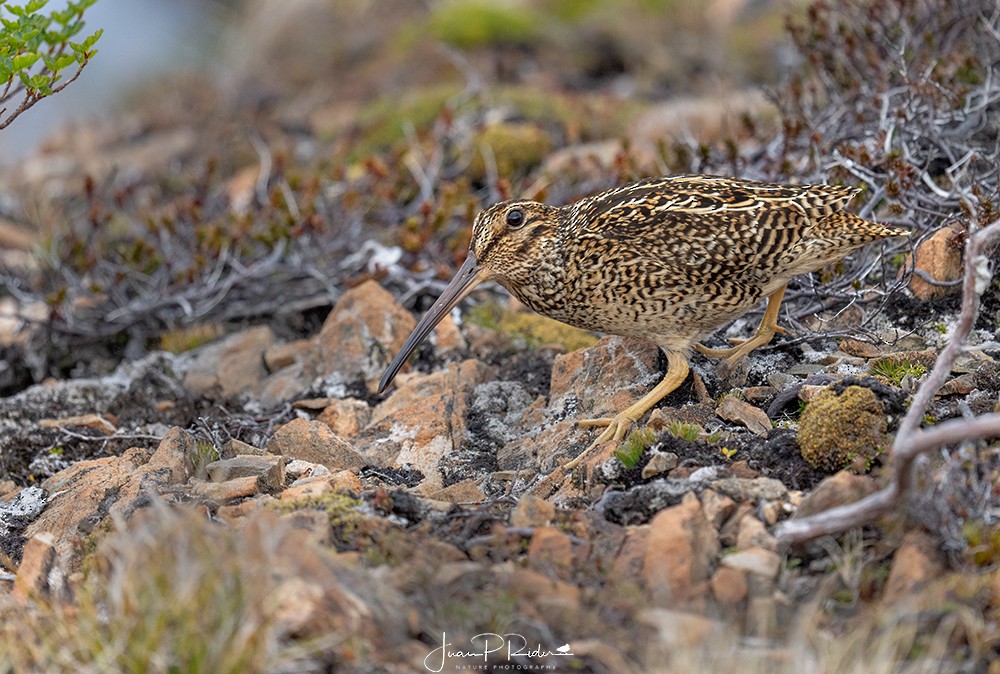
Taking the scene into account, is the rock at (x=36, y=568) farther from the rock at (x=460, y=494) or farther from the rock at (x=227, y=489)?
the rock at (x=460, y=494)

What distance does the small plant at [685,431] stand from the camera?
4.80 metres

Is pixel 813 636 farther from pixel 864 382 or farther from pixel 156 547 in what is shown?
pixel 156 547

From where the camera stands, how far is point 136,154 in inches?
480

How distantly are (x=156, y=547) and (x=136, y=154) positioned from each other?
31.4 feet

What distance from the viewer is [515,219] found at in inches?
218

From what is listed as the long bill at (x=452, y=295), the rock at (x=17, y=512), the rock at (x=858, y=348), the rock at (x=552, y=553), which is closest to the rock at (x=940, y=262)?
the rock at (x=858, y=348)

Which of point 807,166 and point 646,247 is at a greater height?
point 646,247

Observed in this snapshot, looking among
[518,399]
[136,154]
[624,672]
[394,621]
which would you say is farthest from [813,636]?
[136,154]

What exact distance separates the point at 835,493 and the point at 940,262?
89.2 inches

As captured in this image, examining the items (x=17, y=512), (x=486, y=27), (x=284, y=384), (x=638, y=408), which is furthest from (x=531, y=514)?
(x=486, y=27)

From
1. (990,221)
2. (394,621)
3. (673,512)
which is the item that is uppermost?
(394,621)

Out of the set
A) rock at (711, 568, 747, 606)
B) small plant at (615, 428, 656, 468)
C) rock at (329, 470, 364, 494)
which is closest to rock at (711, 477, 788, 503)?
small plant at (615, 428, 656, 468)

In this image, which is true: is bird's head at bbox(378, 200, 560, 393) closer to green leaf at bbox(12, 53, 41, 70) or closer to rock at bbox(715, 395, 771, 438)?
rock at bbox(715, 395, 771, 438)

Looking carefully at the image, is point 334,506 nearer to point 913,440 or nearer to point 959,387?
point 913,440
